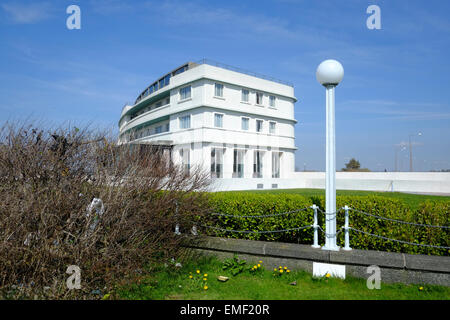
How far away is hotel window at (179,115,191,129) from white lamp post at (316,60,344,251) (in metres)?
25.5

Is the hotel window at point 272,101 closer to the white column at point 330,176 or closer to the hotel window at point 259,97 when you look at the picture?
the hotel window at point 259,97

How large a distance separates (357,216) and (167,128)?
32120 mm

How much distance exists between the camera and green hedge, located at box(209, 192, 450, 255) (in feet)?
17.1

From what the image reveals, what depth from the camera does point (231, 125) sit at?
101 ft

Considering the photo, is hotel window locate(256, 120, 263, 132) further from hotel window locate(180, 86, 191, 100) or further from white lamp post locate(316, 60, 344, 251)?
white lamp post locate(316, 60, 344, 251)

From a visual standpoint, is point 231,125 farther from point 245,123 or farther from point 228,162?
point 228,162

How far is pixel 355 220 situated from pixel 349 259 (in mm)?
869

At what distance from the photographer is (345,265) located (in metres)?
4.98

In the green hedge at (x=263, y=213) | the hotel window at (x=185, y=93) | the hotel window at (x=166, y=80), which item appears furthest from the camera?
the hotel window at (x=166, y=80)

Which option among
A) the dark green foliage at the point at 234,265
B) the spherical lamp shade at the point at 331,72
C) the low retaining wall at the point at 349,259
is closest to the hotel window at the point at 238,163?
the low retaining wall at the point at 349,259

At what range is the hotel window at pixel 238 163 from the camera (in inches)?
1209

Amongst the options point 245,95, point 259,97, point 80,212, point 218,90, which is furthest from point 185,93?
point 80,212

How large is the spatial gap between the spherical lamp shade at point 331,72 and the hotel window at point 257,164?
87.3 ft
